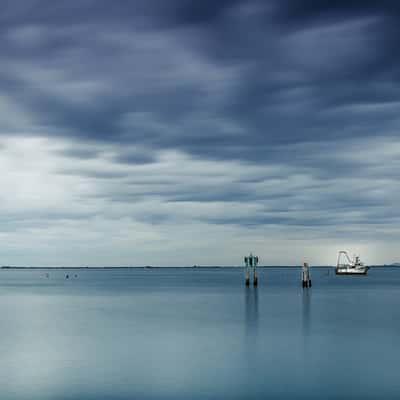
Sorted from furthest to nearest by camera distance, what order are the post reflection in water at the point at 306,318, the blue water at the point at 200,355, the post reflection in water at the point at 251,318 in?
the post reflection in water at the point at 251,318
the post reflection in water at the point at 306,318
the blue water at the point at 200,355

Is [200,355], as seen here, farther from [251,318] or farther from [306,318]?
[306,318]

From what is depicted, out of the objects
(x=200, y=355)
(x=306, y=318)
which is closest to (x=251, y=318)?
(x=306, y=318)

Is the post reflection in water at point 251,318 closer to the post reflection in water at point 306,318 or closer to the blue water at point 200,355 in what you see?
the blue water at point 200,355

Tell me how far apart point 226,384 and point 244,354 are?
8.82 metres

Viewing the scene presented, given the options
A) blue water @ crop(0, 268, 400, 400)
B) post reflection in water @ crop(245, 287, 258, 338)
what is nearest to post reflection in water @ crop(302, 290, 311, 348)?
blue water @ crop(0, 268, 400, 400)

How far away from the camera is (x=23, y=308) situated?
244 feet

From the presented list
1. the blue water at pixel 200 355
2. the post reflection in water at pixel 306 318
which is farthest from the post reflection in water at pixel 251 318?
the post reflection in water at pixel 306 318

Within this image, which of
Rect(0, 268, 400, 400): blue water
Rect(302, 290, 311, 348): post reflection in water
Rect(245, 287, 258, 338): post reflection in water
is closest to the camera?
Rect(0, 268, 400, 400): blue water

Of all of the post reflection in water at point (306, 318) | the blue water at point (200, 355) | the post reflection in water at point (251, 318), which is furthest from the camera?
the post reflection in water at point (251, 318)

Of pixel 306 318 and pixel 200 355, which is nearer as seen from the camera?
pixel 200 355

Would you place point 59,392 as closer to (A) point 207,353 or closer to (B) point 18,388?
(B) point 18,388

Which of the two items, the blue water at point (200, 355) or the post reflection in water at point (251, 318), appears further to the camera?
the post reflection in water at point (251, 318)

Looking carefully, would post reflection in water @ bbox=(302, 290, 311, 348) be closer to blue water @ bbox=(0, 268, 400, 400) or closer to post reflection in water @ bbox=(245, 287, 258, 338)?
blue water @ bbox=(0, 268, 400, 400)

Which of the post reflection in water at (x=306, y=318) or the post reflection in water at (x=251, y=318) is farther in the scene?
the post reflection in water at (x=251, y=318)
